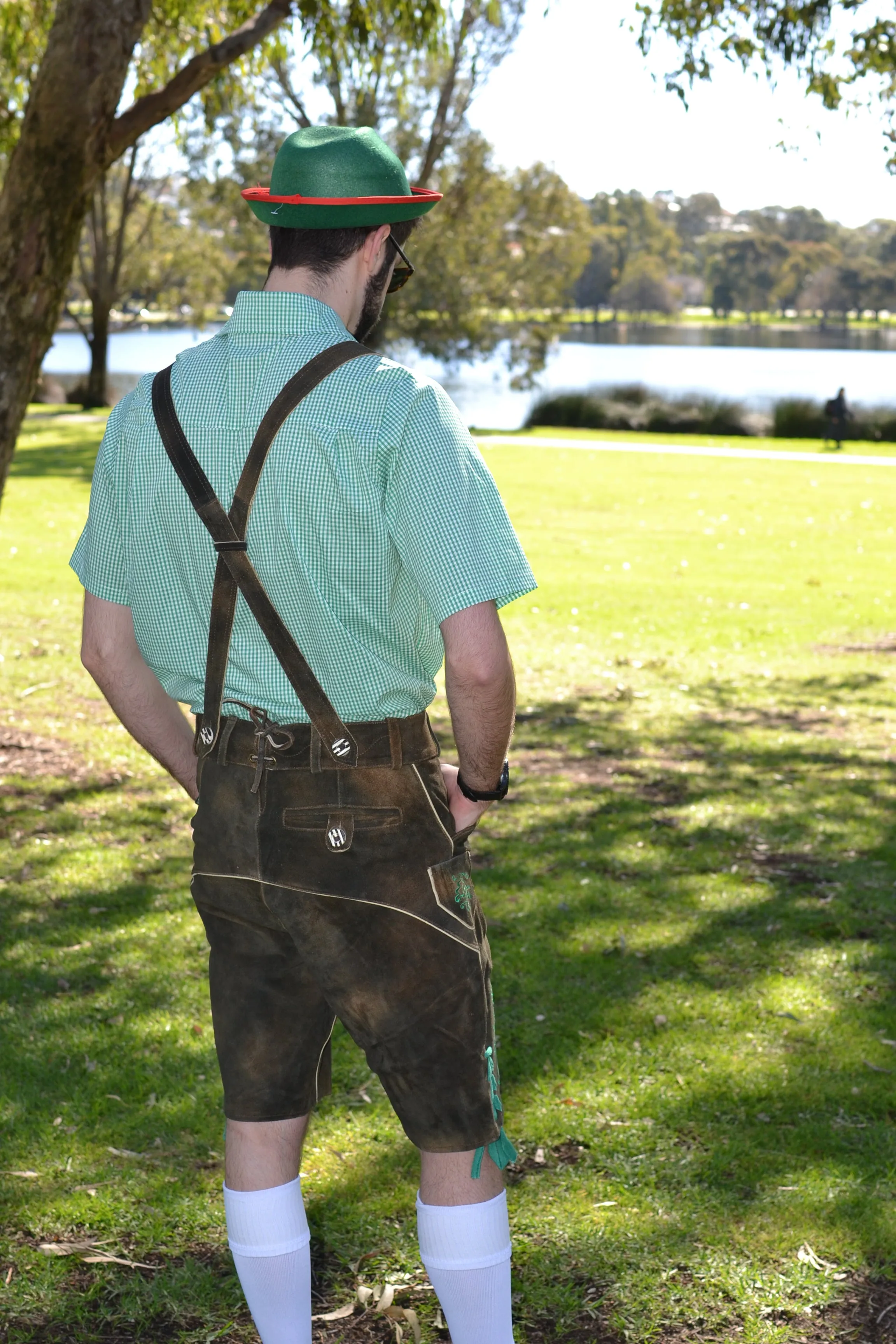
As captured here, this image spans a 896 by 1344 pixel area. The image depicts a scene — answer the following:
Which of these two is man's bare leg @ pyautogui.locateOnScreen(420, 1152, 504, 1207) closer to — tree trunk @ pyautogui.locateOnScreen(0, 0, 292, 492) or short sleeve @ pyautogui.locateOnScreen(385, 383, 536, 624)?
short sleeve @ pyautogui.locateOnScreen(385, 383, 536, 624)

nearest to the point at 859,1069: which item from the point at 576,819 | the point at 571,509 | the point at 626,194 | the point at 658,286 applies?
the point at 576,819

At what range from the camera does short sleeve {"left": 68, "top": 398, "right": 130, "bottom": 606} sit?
8.11 feet

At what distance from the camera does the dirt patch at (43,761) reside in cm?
761

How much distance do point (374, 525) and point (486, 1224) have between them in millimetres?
1305

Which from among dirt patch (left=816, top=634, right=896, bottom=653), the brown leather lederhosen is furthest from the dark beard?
dirt patch (left=816, top=634, right=896, bottom=653)

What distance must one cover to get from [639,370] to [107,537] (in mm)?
87510

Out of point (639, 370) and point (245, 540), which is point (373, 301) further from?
point (639, 370)

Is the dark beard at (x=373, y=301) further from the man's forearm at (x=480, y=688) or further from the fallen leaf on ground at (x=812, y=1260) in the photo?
the fallen leaf on ground at (x=812, y=1260)

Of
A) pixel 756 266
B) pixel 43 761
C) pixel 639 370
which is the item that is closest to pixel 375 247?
pixel 43 761

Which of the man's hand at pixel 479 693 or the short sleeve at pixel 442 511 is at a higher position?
the short sleeve at pixel 442 511

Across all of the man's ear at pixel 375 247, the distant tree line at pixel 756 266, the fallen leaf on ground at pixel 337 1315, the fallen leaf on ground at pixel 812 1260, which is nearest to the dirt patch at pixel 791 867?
the fallen leaf on ground at pixel 812 1260

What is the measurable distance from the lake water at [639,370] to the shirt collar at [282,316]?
4783 mm

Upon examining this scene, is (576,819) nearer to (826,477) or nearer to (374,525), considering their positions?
(374,525)

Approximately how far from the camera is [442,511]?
7.20 ft
